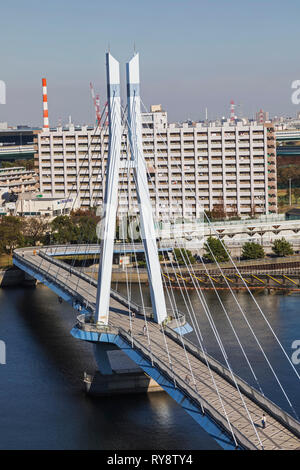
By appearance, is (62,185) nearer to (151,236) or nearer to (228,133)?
(228,133)

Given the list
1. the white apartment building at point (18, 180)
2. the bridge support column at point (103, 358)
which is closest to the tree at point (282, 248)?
the bridge support column at point (103, 358)

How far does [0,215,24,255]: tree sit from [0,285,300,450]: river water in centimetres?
641

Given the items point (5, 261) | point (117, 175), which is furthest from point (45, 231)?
point (117, 175)

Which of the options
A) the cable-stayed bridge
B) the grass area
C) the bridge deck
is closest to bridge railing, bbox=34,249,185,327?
the cable-stayed bridge

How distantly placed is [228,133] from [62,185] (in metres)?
7.04

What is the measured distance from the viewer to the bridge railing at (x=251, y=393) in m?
7.78

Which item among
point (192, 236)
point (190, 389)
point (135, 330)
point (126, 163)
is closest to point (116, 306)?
point (135, 330)

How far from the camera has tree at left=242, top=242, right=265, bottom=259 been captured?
2105 cm

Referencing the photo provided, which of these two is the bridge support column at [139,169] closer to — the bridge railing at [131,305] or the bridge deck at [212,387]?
the bridge railing at [131,305]

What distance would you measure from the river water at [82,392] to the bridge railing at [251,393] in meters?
0.78

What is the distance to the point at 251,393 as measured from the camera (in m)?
8.66

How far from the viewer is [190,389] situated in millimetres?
8633

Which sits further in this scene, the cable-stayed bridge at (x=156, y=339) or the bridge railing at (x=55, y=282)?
the bridge railing at (x=55, y=282)

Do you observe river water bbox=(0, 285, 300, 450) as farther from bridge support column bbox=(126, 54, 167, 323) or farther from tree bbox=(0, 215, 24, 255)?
tree bbox=(0, 215, 24, 255)
